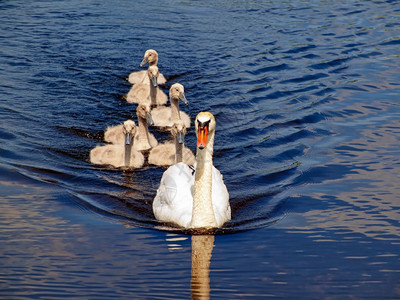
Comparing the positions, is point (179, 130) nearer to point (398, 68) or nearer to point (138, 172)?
point (138, 172)

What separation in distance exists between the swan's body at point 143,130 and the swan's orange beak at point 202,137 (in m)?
4.09

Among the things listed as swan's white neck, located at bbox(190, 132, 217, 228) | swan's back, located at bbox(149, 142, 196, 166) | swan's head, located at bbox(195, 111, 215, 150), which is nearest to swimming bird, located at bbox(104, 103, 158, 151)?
swan's back, located at bbox(149, 142, 196, 166)

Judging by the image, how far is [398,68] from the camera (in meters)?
16.4

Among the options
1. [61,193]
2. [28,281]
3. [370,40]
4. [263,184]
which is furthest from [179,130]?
[370,40]

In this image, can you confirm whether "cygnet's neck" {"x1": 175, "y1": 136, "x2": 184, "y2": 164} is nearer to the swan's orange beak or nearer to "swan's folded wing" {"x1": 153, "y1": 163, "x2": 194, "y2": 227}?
"swan's folded wing" {"x1": 153, "y1": 163, "x2": 194, "y2": 227}

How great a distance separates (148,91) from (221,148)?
313 centimetres

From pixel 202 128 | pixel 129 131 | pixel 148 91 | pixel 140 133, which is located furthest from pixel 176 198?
pixel 148 91

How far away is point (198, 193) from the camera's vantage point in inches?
346

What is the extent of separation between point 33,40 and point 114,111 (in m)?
4.87

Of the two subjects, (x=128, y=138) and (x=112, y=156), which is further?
(x=112, y=156)

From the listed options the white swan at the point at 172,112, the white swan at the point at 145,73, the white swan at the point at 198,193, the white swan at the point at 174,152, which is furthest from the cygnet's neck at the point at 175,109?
the white swan at the point at 198,193

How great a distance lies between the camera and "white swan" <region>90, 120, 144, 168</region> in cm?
1161

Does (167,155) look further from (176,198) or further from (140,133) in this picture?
(176,198)

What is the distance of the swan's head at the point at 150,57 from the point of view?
15.7 meters
